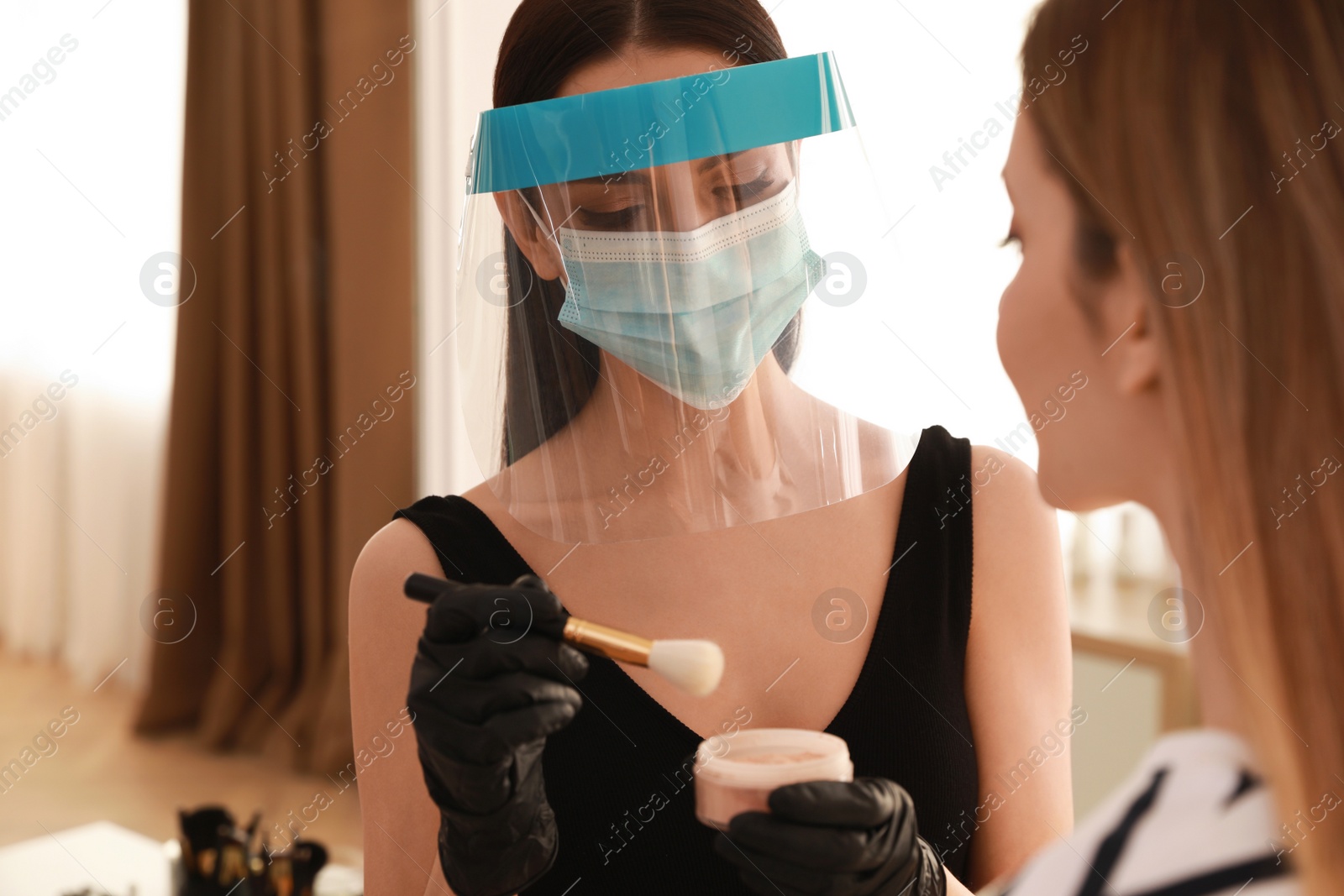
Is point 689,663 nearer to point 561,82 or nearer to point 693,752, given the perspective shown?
point 693,752

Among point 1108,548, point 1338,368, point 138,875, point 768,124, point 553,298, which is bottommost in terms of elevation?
point 138,875

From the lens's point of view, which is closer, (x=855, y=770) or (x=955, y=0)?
(x=855, y=770)

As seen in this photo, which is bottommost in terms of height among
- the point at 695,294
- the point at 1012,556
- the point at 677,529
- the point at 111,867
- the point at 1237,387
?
the point at 111,867

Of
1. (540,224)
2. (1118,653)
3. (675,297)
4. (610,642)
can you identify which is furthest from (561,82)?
(1118,653)

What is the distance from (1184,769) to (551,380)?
748 mm

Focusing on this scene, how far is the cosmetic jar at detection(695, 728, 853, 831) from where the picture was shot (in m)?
0.87

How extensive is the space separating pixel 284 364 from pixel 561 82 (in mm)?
2759

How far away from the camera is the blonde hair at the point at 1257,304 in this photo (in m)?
0.60

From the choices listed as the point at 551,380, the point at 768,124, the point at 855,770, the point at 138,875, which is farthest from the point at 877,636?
the point at 138,875

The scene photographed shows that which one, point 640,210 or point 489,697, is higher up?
point 640,210

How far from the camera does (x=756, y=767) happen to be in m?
0.87

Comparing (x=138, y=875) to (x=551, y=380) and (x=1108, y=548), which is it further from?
(x=1108, y=548)

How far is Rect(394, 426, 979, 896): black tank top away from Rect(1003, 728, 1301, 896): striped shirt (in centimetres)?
50

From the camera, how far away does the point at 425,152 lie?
3391 millimetres
